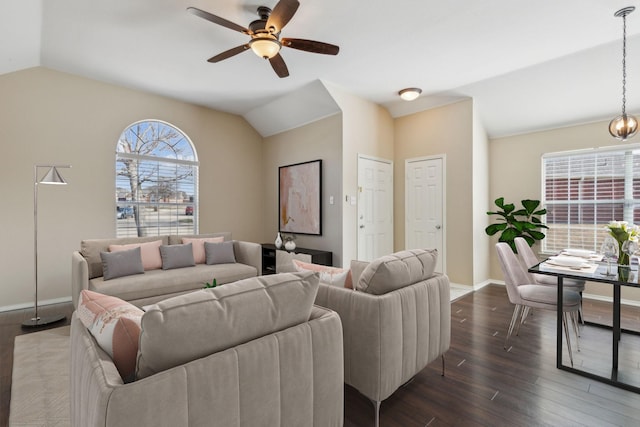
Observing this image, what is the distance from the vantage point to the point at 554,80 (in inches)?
158

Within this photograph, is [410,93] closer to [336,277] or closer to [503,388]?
[336,277]

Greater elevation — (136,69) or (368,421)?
(136,69)

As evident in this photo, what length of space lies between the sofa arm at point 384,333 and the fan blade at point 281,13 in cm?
Result: 198

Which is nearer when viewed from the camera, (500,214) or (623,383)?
(623,383)

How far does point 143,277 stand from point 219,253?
1.00m

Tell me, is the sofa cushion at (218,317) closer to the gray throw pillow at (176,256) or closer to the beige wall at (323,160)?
the gray throw pillow at (176,256)

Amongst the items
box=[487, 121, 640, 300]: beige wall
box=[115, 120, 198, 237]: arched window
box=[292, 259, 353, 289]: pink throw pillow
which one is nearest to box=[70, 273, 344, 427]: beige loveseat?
box=[292, 259, 353, 289]: pink throw pillow

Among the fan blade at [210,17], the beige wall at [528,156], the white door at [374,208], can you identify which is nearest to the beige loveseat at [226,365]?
the fan blade at [210,17]

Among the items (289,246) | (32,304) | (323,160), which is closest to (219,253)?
(289,246)

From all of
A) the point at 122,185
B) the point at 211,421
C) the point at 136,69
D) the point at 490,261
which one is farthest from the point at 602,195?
the point at 122,185

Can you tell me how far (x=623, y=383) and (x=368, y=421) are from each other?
1.85 m

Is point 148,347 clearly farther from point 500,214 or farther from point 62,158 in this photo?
point 500,214

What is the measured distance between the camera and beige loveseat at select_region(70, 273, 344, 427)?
897 millimetres

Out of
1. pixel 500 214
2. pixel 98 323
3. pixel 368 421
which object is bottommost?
pixel 368 421
